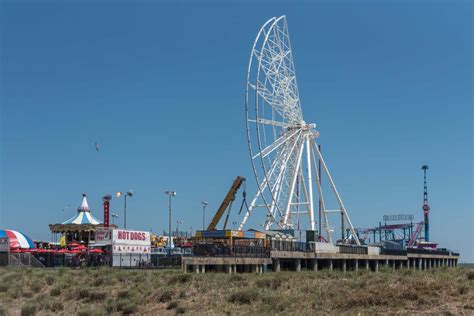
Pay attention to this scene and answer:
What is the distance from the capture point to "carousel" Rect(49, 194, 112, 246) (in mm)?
86312

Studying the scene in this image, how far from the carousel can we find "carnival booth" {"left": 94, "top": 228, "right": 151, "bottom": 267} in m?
25.0

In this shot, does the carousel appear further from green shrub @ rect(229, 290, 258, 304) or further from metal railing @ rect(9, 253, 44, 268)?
green shrub @ rect(229, 290, 258, 304)

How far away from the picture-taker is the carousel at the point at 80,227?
86.3 m

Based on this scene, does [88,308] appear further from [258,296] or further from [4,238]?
[4,238]

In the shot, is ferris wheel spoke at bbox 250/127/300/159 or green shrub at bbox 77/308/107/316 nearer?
green shrub at bbox 77/308/107/316

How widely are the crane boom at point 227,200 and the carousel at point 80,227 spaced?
1629 centimetres

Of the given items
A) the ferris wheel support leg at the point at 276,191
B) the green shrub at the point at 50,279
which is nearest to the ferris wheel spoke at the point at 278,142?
the ferris wheel support leg at the point at 276,191

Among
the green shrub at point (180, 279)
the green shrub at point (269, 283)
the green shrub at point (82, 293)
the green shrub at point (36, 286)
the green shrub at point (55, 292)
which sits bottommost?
the green shrub at point (36, 286)

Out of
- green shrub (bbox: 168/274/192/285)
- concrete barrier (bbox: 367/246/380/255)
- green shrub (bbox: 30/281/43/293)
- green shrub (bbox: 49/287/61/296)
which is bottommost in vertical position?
concrete barrier (bbox: 367/246/380/255)

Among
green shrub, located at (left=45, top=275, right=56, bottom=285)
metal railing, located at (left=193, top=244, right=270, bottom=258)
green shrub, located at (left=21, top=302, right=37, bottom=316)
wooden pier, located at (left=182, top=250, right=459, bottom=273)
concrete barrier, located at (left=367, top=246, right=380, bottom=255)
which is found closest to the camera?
green shrub, located at (left=21, top=302, right=37, bottom=316)

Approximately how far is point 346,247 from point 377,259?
9.23 metres

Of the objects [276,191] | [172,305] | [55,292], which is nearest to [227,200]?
[276,191]

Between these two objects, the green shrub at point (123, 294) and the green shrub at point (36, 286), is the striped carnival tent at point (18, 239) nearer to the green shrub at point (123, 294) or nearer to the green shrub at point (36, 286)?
the green shrub at point (36, 286)

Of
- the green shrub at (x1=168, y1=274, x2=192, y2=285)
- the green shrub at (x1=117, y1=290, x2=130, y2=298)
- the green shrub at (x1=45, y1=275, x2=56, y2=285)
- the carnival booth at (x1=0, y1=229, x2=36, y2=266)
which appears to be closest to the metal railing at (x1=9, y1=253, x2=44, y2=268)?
the carnival booth at (x1=0, y1=229, x2=36, y2=266)
